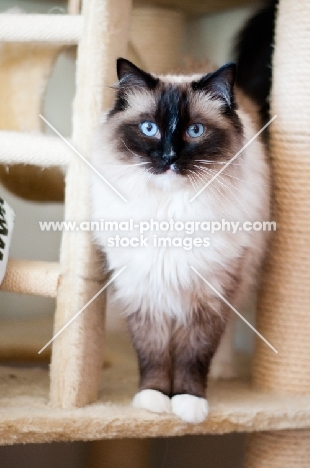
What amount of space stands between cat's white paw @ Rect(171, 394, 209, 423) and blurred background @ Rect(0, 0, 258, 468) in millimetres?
691

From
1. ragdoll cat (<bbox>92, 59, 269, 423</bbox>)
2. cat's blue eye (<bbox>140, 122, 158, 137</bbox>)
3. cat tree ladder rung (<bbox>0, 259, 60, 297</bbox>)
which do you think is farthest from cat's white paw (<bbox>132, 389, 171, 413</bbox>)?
cat's blue eye (<bbox>140, 122, 158, 137</bbox>)

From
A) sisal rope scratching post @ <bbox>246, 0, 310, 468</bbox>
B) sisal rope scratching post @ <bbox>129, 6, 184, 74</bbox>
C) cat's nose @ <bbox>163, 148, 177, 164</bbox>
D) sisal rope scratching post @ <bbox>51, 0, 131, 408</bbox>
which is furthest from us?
sisal rope scratching post @ <bbox>129, 6, 184, 74</bbox>

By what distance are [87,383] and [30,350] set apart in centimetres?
43

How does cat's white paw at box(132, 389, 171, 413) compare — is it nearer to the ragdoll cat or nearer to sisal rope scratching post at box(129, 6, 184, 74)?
the ragdoll cat

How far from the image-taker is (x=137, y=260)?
1172 mm

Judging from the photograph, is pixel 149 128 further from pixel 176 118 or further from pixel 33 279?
pixel 33 279

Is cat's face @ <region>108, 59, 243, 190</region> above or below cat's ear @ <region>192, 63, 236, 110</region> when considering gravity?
below

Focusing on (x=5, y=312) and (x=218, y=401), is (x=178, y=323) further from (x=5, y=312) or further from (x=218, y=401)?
(x=5, y=312)

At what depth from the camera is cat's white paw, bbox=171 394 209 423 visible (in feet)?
3.69

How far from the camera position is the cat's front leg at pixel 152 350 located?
123 cm

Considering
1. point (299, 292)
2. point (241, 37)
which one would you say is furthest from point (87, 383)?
point (241, 37)

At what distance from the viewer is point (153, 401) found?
1155 mm

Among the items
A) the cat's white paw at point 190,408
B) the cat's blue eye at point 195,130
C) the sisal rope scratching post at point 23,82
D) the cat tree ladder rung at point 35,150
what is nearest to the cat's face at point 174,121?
the cat's blue eye at point 195,130

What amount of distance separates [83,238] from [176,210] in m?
0.22
